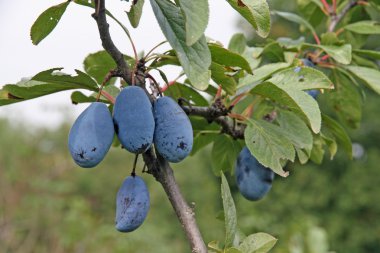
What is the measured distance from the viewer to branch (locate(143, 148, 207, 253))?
29.5 inches

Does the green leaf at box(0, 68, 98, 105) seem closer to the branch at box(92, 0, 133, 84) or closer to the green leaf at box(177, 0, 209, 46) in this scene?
the branch at box(92, 0, 133, 84)

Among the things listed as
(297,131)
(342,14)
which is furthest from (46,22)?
(342,14)

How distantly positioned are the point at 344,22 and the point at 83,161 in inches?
37.0

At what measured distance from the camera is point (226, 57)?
779 mm

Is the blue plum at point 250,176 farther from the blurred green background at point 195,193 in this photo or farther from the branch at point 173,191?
the blurred green background at point 195,193

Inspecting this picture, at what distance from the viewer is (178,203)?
0.76 metres

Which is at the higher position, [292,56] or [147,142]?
[147,142]

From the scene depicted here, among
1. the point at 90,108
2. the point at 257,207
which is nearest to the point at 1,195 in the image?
the point at 257,207

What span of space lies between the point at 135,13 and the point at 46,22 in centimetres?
14

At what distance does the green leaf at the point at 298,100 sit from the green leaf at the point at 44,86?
0.26m

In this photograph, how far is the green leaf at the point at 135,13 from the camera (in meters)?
0.73

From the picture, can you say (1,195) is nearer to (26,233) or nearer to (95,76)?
(26,233)

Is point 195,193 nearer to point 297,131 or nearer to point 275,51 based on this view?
point 275,51

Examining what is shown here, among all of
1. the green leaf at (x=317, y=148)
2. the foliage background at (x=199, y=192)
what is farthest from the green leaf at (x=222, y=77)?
the foliage background at (x=199, y=192)
